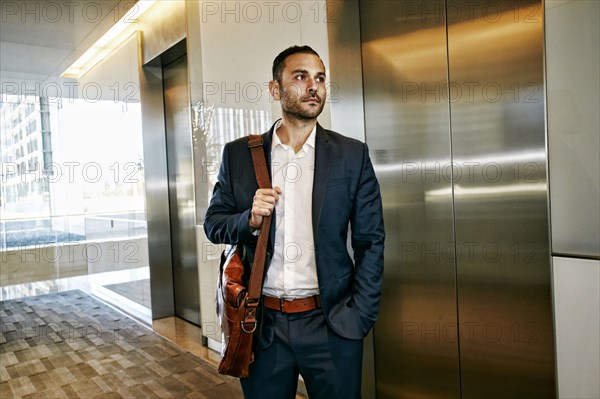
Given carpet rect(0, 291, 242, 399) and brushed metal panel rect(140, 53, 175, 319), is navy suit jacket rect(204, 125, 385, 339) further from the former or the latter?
brushed metal panel rect(140, 53, 175, 319)

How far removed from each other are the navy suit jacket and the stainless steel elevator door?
3.20 meters

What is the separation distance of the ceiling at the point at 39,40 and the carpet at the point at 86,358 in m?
1.80

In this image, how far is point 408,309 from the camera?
266 centimetres

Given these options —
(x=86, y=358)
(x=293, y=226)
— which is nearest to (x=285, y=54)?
(x=293, y=226)

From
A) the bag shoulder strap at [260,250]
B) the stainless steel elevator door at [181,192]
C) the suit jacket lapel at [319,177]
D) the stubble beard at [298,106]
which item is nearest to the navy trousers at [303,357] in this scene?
the bag shoulder strap at [260,250]

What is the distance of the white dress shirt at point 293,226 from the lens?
163 centimetres

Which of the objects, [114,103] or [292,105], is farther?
[114,103]

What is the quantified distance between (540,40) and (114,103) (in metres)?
3.85

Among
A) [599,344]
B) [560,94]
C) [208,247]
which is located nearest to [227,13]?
[208,247]

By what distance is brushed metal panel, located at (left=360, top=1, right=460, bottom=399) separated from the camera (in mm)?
2457

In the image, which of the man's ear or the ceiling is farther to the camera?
the ceiling

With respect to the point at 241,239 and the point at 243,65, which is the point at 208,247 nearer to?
the point at 243,65

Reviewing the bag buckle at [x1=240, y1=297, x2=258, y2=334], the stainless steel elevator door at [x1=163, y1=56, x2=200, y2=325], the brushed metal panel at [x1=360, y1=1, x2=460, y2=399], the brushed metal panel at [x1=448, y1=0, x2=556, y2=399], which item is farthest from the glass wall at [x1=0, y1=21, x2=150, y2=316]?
the brushed metal panel at [x1=448, y1=0, x2=556, y2=399]

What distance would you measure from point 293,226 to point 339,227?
0.17 meters
